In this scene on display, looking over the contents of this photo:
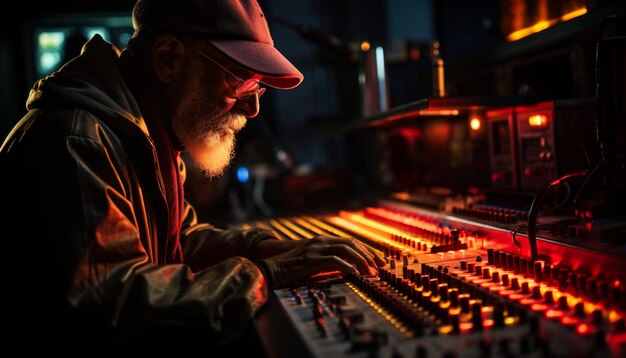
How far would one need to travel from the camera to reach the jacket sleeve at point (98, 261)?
1.03m

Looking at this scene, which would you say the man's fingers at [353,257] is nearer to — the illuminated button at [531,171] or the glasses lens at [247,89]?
the glasses lens at [247,89]

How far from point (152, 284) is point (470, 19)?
2.64 m

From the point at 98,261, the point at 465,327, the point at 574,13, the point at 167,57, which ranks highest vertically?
the point at 574,13

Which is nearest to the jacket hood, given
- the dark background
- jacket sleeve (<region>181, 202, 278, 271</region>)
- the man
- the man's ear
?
the man

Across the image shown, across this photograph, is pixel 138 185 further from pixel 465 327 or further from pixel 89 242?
pixel 465 327

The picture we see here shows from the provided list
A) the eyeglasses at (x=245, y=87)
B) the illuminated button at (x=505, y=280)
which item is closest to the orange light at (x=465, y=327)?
the illuminated button at (x=505, y=280)

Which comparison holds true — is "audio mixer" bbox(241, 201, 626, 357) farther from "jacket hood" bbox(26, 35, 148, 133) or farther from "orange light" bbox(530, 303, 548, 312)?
"jacket hood" bbox(26, 35, 148, 133)

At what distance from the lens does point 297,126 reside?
16.4ft

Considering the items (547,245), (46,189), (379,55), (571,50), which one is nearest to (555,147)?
(571,50)

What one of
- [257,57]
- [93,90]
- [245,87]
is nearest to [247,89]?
[245,87]

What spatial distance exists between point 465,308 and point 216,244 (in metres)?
1.03

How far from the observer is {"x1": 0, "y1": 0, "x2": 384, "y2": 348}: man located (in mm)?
1044

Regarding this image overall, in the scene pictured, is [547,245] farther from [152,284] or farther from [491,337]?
[152,284]

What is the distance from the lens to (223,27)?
1.38 metres
